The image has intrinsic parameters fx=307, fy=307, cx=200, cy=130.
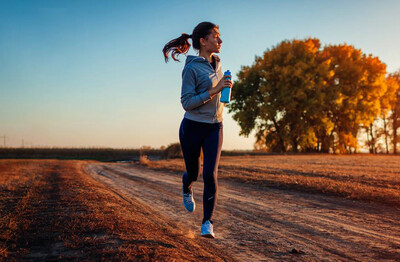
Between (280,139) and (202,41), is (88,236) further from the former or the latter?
(280,139)

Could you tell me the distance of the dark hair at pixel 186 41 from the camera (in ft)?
12.7

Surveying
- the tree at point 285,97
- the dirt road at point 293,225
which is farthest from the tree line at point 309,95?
the dirt road at point 293,225

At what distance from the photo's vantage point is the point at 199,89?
12.2 feet

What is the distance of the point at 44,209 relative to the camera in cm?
485

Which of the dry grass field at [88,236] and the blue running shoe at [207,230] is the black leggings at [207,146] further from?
the dry grass field at [88,236]

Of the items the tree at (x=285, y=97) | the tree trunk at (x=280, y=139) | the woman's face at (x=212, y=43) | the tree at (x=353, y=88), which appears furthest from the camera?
the tree at (x=353, y=88)

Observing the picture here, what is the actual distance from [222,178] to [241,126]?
23.1m

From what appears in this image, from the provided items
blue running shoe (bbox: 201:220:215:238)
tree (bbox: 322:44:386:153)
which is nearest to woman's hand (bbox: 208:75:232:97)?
blue running shoe (bbox: 201:220:215:238)

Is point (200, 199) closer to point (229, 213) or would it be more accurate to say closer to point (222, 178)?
point (229, 213)

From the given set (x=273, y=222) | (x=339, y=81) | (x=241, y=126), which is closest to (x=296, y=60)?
(x=339, y=81)

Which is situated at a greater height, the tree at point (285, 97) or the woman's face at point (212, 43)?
the tree at point (285, 97)

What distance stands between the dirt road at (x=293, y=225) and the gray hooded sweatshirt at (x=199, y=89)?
5.04 ft

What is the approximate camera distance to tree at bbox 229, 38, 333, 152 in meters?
30.5

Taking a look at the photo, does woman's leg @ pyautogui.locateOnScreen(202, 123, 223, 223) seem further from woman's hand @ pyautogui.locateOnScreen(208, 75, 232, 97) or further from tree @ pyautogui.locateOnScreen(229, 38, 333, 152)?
tree @ pyautogui.locateOnScreen(229, 38, 333, 152)
